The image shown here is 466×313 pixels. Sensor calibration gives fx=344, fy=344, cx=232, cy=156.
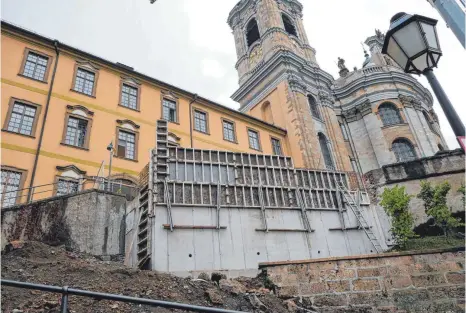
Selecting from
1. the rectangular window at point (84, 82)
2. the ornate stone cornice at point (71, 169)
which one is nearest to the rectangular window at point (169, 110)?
the rectangular window at point (84, 82)

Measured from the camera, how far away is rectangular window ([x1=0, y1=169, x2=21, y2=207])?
47.2 ft

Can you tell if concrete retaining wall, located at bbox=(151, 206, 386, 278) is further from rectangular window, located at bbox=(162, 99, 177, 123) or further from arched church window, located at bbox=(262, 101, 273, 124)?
arched church window, located at bbox=(262, 101, 273, 124)

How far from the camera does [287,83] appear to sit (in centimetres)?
2905

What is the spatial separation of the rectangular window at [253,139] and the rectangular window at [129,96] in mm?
8865

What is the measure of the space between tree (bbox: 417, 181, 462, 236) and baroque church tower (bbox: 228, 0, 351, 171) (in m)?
12.9

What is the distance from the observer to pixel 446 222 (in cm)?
1241

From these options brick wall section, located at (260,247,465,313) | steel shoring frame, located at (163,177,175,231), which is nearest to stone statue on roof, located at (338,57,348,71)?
steel shoring frame, located at (163,177,175,231)

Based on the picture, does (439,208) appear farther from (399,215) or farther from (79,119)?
(79,119)

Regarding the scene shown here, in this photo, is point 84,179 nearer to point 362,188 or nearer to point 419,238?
point 362,188

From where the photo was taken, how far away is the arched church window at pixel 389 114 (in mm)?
31641

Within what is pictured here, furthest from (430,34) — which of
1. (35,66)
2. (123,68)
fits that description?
(123,68)

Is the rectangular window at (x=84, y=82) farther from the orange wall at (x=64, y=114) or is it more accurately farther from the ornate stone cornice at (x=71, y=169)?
the ornate stone cornice at (x=71, y=169)

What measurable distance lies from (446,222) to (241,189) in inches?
295

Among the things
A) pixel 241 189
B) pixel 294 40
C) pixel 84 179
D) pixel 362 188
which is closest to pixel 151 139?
pixel 84 179
